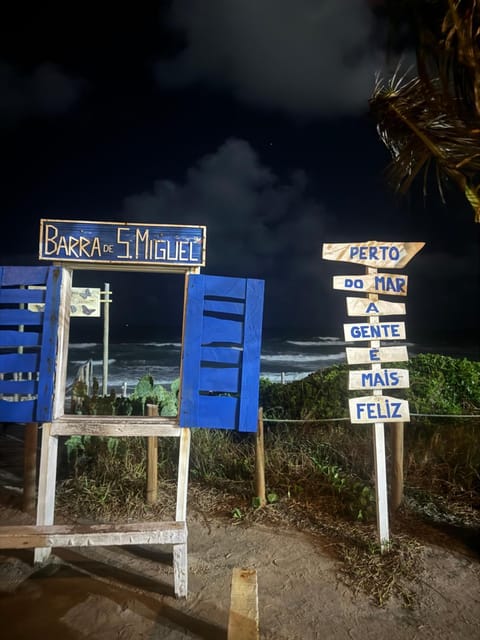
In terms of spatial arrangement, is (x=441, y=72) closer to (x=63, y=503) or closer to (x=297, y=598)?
(x=297, y=598)

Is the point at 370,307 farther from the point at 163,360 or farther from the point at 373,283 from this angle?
the point at 163,360

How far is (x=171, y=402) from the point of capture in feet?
21.8

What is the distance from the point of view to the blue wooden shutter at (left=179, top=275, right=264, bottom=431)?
366 centimetres

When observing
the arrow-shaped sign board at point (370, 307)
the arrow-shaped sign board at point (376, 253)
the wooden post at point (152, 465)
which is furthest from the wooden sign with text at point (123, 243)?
the wooden post at point (152, 465)

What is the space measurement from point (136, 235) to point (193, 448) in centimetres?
322

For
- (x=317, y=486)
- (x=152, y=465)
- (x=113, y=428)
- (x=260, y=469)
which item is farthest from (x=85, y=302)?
(x=317, y=486)

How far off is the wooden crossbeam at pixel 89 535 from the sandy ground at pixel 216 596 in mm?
410

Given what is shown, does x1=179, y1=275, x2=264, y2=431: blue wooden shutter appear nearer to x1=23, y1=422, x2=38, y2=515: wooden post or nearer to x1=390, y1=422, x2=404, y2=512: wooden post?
x1=390, y1=422, x2=404, y2=512: wooden post

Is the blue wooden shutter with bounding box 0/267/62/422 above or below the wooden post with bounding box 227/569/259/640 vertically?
above

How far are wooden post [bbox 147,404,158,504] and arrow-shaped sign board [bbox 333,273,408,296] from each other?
8.03ft

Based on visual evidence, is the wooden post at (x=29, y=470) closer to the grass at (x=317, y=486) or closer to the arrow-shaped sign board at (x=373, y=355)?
the grass at (x=317, y=486)

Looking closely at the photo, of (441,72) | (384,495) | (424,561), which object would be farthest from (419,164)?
(424,561)

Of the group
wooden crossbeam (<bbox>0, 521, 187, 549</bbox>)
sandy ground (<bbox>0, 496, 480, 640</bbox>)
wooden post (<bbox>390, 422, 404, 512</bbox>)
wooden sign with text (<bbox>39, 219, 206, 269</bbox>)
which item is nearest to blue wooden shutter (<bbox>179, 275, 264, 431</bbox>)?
wooden sign with text (<bbox>39, 219, 206, 269</bbox>)

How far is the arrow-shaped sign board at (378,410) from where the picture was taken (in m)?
3.93
